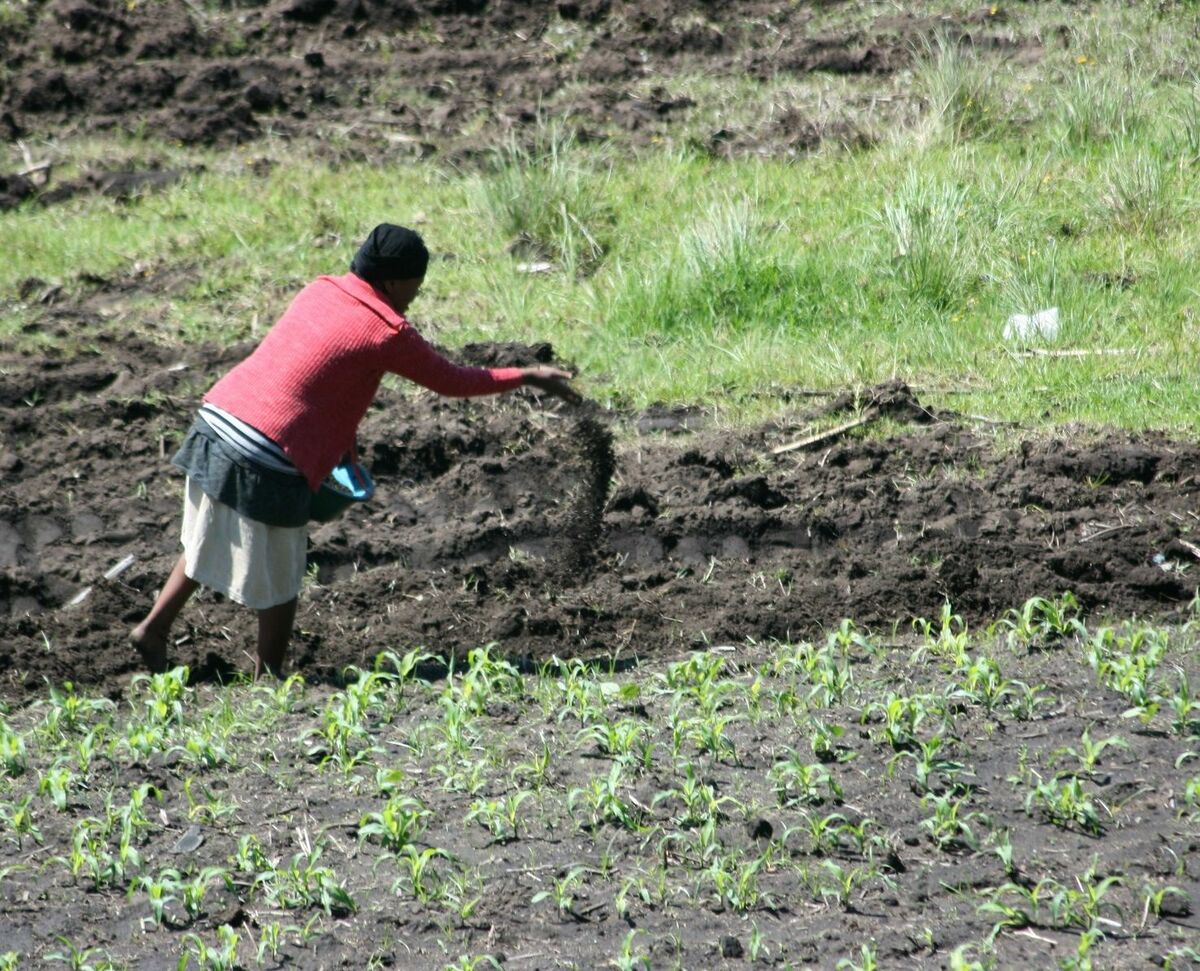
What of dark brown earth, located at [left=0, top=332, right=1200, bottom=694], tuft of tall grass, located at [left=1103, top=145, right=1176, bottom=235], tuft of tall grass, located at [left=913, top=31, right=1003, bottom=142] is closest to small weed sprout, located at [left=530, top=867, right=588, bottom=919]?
dark brown earth, located at [left=0, top=332, right=1200, bottom=694]

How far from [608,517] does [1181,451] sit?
2.51 m

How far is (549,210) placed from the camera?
31.3ft

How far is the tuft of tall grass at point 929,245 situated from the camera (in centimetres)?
850

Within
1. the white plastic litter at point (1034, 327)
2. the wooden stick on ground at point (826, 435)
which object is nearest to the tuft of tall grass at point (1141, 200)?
the white plastic litter at point (1034, 327)

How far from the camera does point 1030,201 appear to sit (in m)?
9.40

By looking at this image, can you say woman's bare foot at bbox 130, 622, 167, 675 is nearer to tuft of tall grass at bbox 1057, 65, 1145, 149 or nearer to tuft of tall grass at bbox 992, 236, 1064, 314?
tuft of tall grass at bbox 992, 236, 1064, 314

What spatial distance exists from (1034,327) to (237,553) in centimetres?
464

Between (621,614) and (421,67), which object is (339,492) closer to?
(621,614)

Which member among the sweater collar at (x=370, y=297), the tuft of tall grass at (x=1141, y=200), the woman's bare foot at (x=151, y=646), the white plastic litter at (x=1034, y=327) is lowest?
the white plastic litter at (x=1034, y=327)

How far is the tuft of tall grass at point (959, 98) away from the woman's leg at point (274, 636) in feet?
20.9

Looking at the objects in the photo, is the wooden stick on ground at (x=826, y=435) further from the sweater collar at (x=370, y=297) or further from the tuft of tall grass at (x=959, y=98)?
the tuft of tall grass at (x=959, y=98)

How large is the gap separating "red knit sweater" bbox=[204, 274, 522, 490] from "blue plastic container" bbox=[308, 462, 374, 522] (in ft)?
0.72

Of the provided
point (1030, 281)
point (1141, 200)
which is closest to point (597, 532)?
point (1030, 281)

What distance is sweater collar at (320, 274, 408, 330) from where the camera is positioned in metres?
5.19
